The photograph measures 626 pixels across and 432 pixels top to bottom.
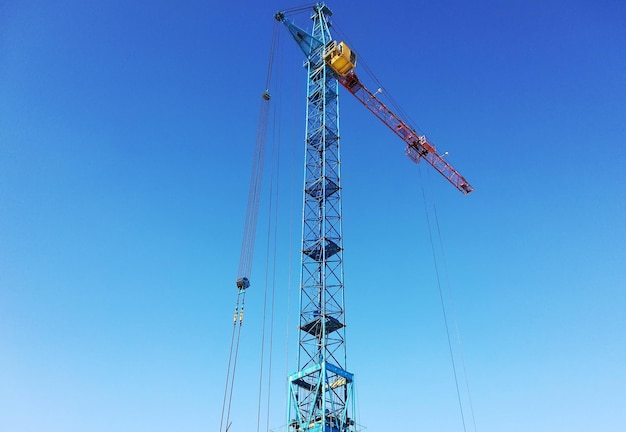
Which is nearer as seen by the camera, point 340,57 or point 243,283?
point 243,283

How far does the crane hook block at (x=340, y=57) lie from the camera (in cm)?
6169

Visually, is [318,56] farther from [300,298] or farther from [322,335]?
[322,335]

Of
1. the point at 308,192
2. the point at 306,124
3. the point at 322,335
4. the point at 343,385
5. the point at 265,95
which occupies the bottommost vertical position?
the point at 343,385

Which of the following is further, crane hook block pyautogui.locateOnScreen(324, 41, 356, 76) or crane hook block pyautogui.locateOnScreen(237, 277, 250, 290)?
crane hook block pyautogui.locateOnScreen(324, 41, 356, 76)

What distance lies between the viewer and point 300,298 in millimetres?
52281

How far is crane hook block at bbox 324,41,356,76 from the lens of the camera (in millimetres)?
61688

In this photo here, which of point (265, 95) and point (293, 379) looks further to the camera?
point (265, 95)

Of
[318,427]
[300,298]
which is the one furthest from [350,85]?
[318,427]

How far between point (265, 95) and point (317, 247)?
20800mm

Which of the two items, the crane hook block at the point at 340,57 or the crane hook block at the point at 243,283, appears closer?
the crane hook block at the point at 243,283

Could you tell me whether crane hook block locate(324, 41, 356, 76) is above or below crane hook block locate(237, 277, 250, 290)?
above

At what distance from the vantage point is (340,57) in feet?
202

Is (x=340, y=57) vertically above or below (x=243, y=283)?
above

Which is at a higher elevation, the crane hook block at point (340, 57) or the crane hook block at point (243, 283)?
the crane hook block at point (340, 57)
